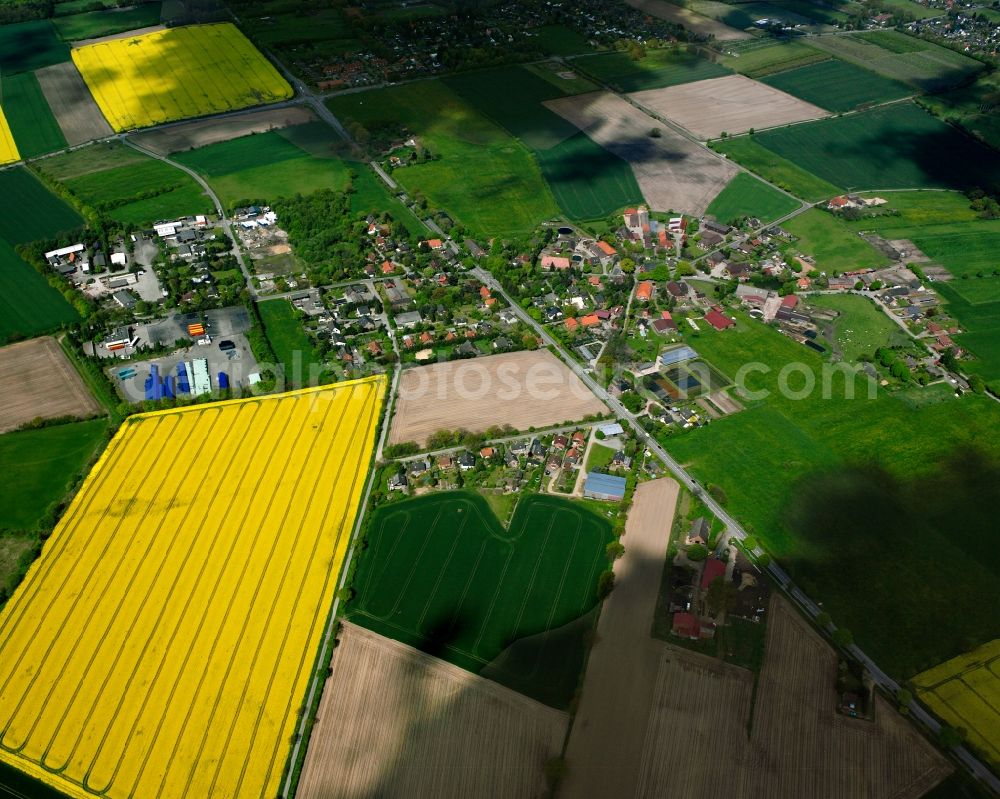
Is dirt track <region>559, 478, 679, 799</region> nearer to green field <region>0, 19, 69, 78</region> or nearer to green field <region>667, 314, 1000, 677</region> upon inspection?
green field <region>667, 314, 1000, 677</region>

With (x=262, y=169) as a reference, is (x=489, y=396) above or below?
above

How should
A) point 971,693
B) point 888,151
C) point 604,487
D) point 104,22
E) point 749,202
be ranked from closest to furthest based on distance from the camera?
point 971,693 → point 604,487 → point 749,202 → point 888,151 → point 104,22

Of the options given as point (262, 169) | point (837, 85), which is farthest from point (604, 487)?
point (837, 85)

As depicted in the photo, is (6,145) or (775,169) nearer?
(775,169)

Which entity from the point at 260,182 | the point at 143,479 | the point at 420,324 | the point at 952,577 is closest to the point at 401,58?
the point at 260,182

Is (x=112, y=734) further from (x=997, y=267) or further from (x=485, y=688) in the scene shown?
(x=997, y=267)

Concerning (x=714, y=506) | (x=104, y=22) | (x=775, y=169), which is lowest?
(x=714, y=506)

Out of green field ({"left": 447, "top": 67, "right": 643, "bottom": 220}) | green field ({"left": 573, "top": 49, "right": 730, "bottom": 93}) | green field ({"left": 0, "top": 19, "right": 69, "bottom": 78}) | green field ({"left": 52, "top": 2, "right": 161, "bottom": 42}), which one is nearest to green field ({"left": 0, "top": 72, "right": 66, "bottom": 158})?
green field ({"left": 0, "top": 19, "right": 69, "bottom": 78})

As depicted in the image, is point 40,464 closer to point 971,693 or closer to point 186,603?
point 186,603

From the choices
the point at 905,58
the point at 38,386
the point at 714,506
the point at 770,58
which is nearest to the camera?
the point at 714,506
